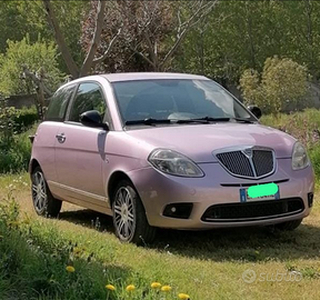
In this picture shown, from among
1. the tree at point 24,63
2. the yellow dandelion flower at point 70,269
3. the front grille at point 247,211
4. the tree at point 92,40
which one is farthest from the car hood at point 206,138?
the tree at point 24,63

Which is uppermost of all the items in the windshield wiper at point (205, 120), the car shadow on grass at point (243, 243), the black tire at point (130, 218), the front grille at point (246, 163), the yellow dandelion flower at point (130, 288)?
the windshield wiper at point (205, 120)

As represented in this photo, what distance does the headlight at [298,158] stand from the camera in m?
5.96

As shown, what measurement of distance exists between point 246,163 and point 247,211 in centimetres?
41

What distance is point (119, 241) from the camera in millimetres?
6090

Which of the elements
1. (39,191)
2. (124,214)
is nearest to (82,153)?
(124,214)

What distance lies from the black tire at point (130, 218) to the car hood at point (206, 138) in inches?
17.7

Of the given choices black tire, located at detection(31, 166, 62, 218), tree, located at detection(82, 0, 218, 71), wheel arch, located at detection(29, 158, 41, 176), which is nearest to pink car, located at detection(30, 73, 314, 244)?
black tire, located at detection(31, 166, 62, 218)

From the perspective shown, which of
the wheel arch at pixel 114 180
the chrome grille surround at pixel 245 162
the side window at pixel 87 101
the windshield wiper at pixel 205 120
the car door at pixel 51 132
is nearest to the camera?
the chrome grille surround at pixel 245 162

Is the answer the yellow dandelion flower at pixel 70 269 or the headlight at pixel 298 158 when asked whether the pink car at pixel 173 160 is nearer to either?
the headlight at pixel 298 158

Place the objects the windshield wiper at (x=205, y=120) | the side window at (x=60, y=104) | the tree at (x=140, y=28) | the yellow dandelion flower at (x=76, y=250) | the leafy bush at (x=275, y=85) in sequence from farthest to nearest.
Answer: the leafy bush at (x=275, y=85) → the tree at (x=140, y=28) → the side window at (x=60, y=104) → the windshield wiper at (x=205, y=120) → the yellow dandelion flower at (x=76, y=250)

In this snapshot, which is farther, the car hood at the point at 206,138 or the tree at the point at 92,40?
the tree at the point at 92,40

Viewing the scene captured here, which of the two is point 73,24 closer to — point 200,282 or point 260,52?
point 260,52

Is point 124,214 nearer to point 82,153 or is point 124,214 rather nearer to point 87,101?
point 82,153

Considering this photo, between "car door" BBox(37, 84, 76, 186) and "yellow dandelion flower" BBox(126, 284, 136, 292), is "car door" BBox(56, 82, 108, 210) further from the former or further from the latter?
"yellow dandelion flower" BBox(126, 284, 136, 292)
